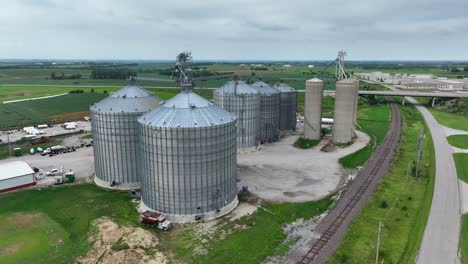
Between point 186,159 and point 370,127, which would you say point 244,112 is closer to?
point 186,159

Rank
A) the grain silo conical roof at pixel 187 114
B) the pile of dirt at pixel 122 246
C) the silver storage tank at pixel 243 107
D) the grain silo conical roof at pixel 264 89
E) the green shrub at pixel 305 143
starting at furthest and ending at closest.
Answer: the grain silo conical roof at pixel 264 89
the green shrub at pixel 305 143
the silver storage tank at pixel 243 107
the grain silo conical roof at pixel 187 114
the pile of dirt at pixel 122 246

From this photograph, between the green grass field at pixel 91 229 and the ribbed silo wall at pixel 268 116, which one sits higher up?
the ribbed silo wall at pixel 268 116

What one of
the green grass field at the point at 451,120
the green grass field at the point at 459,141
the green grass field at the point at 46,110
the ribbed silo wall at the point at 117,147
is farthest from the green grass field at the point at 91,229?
the green grass field at the point at 451,120

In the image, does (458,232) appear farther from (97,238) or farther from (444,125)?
(444,125)

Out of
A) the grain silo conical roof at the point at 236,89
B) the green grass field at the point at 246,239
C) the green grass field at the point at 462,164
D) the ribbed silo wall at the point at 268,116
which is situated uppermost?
the grain silo conical roof at the point at 236,89

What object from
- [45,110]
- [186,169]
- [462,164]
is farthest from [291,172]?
[45,110]

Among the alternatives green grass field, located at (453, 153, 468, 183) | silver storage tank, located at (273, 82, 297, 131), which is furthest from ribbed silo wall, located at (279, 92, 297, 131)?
green grass field, located at (453, 153, 468, 183)

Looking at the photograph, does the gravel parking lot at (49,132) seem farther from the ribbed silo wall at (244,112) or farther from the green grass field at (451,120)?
the green grass field at (451,120)
